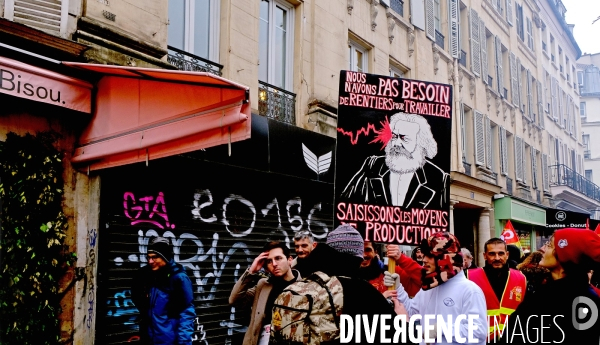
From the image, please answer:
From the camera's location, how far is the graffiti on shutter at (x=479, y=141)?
1758 centimetres

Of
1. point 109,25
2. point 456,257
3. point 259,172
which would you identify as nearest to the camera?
point 456,257

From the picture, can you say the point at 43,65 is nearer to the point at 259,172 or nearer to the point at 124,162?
the point at 124,162

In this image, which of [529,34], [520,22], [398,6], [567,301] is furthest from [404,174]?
[529,34]

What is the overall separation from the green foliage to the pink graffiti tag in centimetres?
94

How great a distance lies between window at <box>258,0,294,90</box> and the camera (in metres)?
9.32

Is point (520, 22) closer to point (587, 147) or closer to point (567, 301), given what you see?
point (567, 301)

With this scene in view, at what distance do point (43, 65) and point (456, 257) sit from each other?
4232 millimetres

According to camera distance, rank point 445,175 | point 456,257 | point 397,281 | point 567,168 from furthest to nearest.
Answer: point 567,168 < point 445,175 < point 397,281 < point 456,257

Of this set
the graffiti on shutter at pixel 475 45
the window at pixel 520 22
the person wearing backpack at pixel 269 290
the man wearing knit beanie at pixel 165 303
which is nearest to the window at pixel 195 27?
the man wearing knit beanie at pixel 165 303

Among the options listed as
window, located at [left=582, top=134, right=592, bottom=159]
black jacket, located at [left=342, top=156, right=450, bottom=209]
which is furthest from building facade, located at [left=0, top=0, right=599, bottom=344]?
window, located at [left=582, top=134, right=592, bottom=159]

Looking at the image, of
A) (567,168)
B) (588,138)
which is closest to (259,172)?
(567,168)

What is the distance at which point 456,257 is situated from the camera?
3994mm

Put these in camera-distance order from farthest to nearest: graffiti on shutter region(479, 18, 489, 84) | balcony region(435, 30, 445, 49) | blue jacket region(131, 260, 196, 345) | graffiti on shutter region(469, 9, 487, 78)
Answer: graffiti on shutter region(479, 18, 489, 84)
graffiti on shutter region(469, 9, 487, 78)
balcony region(435, 30, 445, 49)
blue jacket region(131, 260, 196, 345)

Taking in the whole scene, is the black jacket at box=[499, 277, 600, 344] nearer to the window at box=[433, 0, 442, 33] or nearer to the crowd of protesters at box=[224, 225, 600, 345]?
the crowd of protesters at box=[224, 225, 600, 345]
